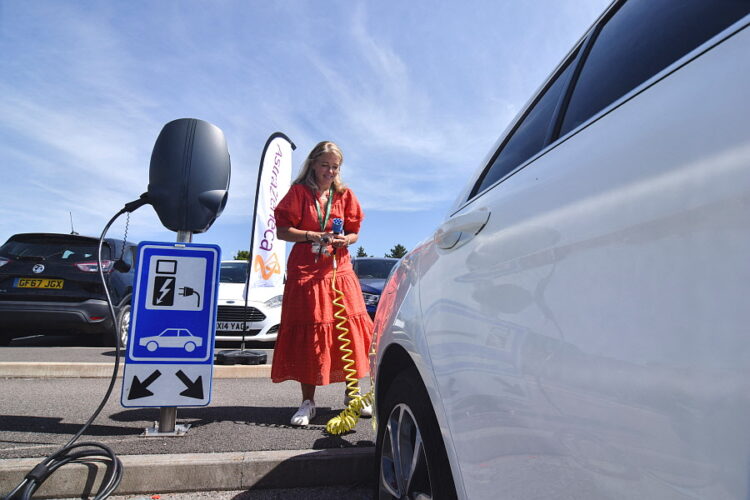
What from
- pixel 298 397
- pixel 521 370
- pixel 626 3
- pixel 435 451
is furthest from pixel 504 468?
pixel 298 397

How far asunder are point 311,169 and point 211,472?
6.12 ft

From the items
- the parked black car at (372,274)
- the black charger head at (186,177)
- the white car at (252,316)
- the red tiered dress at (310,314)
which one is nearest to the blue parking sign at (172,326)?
the black charger head at (186,177)

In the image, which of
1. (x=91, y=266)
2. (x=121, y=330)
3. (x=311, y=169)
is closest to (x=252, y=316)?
(x=121, y=330)

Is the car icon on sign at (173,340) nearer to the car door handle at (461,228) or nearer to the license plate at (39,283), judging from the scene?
the car door handle at (461,228)

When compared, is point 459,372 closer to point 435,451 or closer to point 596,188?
point 435,451

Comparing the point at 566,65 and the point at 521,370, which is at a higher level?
the point at 566,65

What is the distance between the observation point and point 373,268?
841cm

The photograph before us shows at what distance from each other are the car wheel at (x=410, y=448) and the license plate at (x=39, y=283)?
5.72 meters

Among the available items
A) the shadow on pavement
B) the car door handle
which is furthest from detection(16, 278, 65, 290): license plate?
the car door handle

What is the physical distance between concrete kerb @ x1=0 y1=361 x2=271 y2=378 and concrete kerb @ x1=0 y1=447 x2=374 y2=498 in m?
2.36

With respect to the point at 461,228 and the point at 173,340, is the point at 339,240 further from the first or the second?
the point at 461,228

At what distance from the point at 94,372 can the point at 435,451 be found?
14.0ft

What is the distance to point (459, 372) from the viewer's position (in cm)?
101

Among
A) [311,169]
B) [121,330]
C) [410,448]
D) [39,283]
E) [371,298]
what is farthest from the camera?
[371,298]
